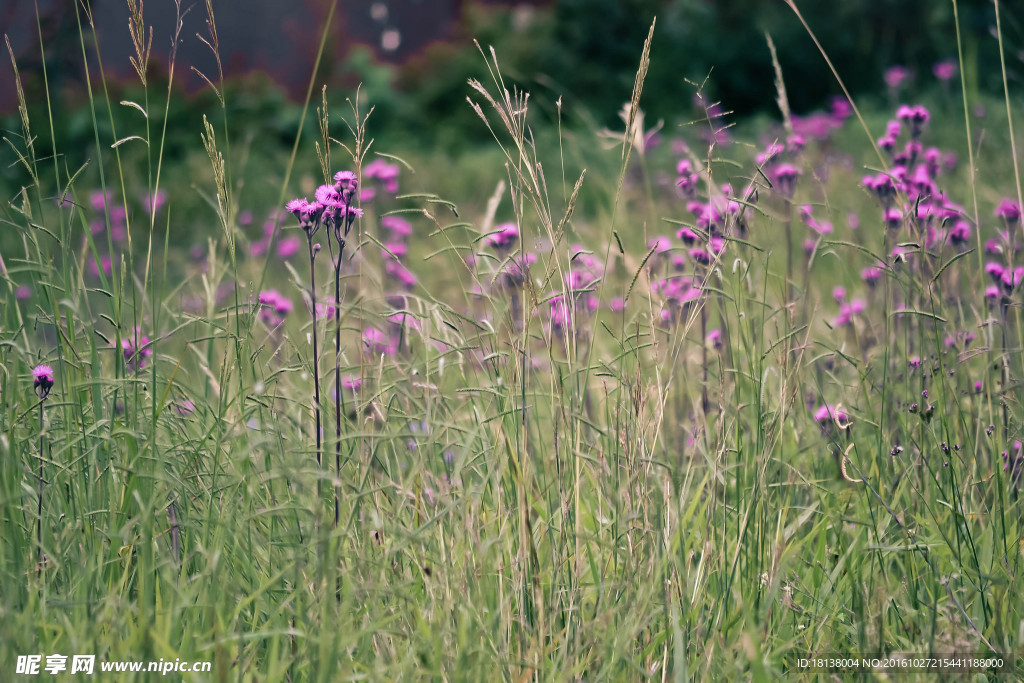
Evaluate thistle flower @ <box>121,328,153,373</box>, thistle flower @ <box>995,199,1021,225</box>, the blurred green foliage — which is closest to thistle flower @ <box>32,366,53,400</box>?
thistle flower @ <box>121,328,153,373</box>

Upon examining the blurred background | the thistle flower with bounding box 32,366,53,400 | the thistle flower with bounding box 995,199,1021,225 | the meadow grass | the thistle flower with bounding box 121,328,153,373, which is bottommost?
the meadow grass

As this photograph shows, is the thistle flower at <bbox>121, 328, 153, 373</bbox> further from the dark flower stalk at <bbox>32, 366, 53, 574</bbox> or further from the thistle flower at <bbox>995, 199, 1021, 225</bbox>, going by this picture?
the thistle flower at <bbox>995, 199, 1021, 225</bbox>

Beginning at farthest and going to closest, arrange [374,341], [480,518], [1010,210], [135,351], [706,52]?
1. [706,52]
2. [1010,210]
3. [374,341]
4. [480,518]
5. [135,351]

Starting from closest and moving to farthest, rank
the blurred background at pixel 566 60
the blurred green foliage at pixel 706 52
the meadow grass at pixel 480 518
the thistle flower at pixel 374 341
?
the meadow grass at pixel 480 518 → the thistle flower at pixel 374 341 → the blurred background at pixel 566 60 → the blurred green foliage at pixel 706 52

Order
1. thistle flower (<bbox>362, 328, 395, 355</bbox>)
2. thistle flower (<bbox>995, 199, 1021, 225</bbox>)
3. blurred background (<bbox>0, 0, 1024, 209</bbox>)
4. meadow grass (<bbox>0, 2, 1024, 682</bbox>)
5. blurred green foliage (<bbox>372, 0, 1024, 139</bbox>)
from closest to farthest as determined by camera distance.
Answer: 1. meadow grass (<bbox>0, 2, 1024, 682</bbox>)
2. thistle flower (<bbox>362, 328, 395, 355</bbox>)
3. thistle flower (<bbox>995, 199, 1021, 225</bbox>)
4. blurred background (<bbox>0, 0, 1024, 209</bbox>)
5. blurred green foliage (<bbox>372, 0, 1024, 139</bbox>)

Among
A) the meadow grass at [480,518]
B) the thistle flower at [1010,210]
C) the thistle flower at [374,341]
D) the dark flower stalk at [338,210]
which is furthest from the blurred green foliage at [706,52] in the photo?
the dark flower stalk at [338,210]

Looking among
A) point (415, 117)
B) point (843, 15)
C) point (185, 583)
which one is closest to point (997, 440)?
point (185, 583)

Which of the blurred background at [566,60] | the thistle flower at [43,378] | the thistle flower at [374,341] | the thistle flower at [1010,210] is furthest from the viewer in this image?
the blurred background at [566,60]

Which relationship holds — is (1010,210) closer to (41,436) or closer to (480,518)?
(480,518)

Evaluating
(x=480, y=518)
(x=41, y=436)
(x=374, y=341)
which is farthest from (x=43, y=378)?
(x=480, y=518)

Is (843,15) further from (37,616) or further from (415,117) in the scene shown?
(37,616)

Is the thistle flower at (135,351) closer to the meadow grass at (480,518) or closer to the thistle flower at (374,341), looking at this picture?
the meadow grass at (480,518)

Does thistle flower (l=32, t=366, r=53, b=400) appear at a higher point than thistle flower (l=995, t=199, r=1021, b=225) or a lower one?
lower

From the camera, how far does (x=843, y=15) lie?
1144 cm
